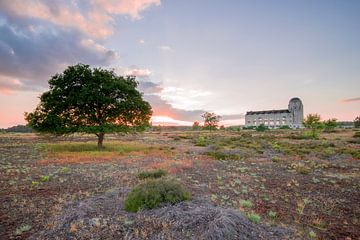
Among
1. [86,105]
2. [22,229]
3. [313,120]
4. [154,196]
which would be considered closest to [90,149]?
[86,105]

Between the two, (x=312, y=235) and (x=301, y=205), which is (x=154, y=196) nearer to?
(x=312, y=235)

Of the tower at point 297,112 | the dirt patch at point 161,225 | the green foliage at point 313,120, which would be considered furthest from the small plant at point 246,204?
the tower at point 297,112

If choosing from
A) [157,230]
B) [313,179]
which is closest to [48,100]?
[157,230]

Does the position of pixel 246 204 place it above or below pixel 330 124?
below

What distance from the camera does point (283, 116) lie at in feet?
579

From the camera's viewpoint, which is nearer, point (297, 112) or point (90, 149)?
point (90, 149)

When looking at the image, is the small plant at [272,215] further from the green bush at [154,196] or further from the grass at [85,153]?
the grass at [85,153]

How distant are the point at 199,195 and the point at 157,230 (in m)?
4.36

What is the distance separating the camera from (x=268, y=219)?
29.0 ft

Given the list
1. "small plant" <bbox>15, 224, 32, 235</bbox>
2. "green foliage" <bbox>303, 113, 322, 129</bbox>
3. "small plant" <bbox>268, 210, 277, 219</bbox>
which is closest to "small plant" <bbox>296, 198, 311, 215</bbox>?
"small plant" <bbox>268, 210, 277, 219</bbox>

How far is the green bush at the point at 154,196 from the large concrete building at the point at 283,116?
7056 inches

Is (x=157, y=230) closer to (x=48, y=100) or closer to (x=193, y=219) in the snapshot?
(x=193, y=219)

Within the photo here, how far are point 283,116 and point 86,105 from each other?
171894 mm

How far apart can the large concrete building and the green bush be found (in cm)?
17923
